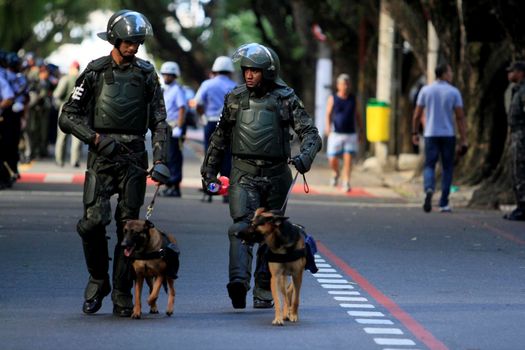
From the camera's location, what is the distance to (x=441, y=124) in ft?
70.8

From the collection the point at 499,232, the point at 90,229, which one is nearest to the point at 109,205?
the point at 90,229

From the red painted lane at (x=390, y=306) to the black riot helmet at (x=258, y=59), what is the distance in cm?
183

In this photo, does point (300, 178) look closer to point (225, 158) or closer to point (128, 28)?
point (225, 158)

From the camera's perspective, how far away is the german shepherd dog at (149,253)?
1053 cm

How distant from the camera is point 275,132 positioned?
11.5 m

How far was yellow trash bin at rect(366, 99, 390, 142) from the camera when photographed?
106 ft

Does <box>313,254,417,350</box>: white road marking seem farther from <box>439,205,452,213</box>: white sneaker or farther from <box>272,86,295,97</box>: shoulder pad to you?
<box>439,205,452,213</box>: white sneaker

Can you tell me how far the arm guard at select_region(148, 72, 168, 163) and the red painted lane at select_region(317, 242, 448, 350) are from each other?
74.8 inches

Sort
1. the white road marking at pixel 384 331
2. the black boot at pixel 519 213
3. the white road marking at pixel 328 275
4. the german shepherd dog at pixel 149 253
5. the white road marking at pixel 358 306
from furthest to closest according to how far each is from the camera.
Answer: the black boot at pixel 519 213 < the white road marking at pixel 328 275 < the white road marking at pixel 358 306 < the german shepherd dog at pixel 149 253 < the white road marking at pixel 384 331

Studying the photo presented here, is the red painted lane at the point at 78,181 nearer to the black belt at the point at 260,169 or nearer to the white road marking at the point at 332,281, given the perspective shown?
the white road marking at the point at 332,281

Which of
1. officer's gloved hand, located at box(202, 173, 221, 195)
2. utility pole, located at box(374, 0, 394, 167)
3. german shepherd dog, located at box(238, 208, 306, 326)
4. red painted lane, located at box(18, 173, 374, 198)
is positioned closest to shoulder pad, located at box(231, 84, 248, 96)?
officer's gloved hand, located at box(202, 173, 221, 195)

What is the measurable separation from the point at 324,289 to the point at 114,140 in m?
2.60

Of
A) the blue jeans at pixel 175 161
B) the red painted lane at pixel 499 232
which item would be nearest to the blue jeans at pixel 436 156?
the red painted lane at pixel 499 232

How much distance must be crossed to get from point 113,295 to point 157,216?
905cm
